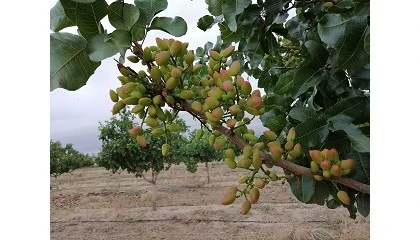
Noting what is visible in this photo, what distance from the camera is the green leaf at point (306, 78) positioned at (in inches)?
Result: 17.7

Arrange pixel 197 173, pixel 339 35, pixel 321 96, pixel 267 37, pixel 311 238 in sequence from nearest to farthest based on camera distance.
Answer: pixel 339 35
pixel 321 96
pixel 267 37
pixel 311 238
pixel 197 173

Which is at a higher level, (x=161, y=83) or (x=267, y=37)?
(x=267, y=37)

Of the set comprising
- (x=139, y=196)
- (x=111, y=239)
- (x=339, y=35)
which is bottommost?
(x=111, y=239)

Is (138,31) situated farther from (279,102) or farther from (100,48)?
(279,102)

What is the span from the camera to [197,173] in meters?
6.21

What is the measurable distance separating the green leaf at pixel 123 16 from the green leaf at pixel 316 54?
0.64 feet

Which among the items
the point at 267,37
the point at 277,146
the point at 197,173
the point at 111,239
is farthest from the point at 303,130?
the point at 197,173

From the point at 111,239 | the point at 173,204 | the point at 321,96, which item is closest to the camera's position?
the point at 321,96

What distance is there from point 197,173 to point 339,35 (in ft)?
19.4

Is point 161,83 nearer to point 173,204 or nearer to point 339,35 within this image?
point 339,35

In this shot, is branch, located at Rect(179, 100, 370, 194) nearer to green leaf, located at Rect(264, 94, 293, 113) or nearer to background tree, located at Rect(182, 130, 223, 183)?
green leaf, located at Rect(264, 94, 293, 113)

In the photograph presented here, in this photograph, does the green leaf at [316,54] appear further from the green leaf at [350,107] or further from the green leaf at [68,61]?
the green leaf at [68,61]

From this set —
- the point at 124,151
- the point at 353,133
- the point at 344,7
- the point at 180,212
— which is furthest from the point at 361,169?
the point at 180,212
